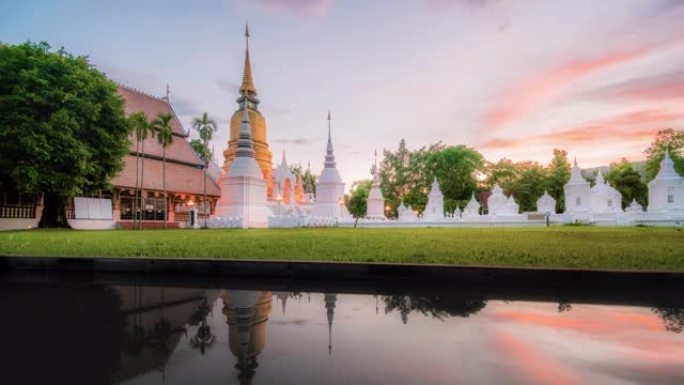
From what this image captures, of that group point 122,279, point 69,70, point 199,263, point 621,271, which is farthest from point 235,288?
point 69,70

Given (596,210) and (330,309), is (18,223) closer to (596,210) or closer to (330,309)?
(330,309)

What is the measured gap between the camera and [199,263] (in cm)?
793

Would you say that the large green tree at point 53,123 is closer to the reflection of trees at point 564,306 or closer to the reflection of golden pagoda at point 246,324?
the reflection of golden pagoda at point 246,324

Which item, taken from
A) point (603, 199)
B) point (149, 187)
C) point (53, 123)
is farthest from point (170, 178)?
point (603, 199)

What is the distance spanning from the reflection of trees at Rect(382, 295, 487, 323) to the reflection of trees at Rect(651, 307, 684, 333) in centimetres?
203

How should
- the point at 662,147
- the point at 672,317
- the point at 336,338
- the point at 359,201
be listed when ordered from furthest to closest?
the point at 359,201, the point at 662,147, the point at 672,317, the point at 336,338

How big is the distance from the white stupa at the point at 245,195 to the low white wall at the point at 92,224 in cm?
809

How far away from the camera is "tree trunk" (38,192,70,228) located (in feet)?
75.6

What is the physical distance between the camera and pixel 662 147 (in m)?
44.1

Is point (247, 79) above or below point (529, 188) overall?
above

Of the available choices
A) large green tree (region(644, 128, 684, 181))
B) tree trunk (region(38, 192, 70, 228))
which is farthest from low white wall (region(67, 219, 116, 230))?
large green tree (region(644, 128, 684, 181))

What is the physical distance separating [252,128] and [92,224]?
59.2ft

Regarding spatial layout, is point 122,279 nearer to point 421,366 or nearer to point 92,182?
point 421,366

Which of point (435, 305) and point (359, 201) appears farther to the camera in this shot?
point (359, 201)
